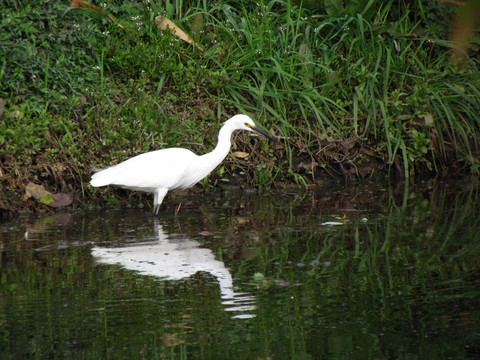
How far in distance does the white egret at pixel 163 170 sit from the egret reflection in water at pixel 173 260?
905 mm

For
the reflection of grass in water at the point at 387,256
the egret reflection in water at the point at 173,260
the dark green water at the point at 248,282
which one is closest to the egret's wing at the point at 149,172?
the dark green water at the point at 248,282

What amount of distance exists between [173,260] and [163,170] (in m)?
1.72

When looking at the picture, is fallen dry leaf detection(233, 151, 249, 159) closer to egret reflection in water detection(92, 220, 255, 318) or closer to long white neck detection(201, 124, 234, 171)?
long white neck detection(201, 124, 234, 171)

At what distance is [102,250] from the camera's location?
519cm

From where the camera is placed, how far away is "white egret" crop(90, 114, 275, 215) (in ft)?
20.8

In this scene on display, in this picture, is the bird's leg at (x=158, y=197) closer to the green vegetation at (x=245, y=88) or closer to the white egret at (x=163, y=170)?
the white egret at (x=163, y=170)

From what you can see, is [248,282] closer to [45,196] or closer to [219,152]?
[219,152]

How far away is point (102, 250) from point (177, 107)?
3045 millimetres

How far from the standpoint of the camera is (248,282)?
4.25 m

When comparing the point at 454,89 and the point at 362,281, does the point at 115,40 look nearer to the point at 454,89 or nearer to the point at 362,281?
the point at 454,89

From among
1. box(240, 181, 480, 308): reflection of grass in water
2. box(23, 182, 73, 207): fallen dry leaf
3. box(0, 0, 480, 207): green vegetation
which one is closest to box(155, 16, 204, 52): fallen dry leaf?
box(0, 0, 480, 207): green vegetation

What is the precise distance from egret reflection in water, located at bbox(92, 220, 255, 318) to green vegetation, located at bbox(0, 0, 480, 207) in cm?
185

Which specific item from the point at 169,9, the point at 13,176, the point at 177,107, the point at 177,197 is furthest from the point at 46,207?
the point at 169,9

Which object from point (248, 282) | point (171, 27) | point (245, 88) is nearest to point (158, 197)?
point (245, 88)
